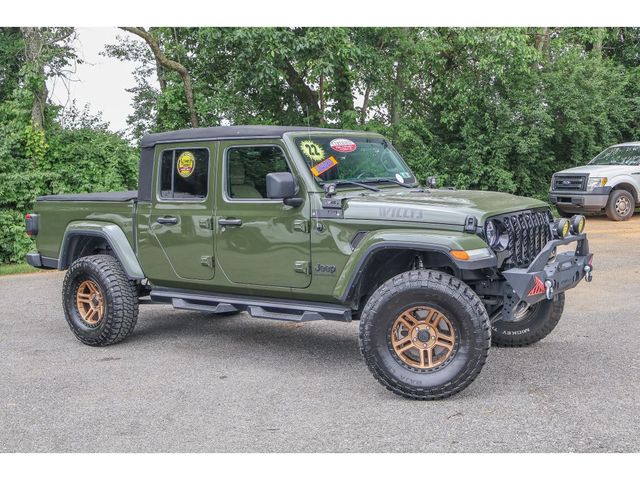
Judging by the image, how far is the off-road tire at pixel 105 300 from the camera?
21.8 feet

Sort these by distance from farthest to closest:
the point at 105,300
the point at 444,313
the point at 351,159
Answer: the point at 105,300
the point at 351,159
the point at 444,313

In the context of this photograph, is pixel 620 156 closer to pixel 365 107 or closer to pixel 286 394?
pixel 365 107

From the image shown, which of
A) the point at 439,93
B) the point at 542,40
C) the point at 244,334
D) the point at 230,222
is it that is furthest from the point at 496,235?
the point at 542,40

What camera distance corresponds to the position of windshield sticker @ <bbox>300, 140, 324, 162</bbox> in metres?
5.90

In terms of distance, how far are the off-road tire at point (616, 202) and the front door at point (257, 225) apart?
12566 millimetres

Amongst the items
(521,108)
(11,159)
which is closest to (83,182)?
(11,159)

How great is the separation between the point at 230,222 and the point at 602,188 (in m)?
12.5

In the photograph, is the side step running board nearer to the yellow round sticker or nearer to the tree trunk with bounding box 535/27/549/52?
the yellow round sticker

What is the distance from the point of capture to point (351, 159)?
20.3 feet

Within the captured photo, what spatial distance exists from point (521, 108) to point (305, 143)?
1359 cm

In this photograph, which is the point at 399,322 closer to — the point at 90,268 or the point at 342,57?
the point at 90,268

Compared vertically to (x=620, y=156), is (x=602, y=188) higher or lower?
lower

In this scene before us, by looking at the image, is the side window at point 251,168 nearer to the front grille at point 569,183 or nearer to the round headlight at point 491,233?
the round headlight at point 491,233

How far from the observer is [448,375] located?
16.5 ft
